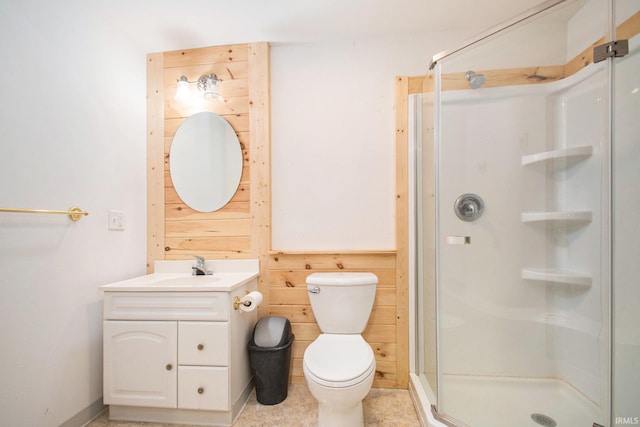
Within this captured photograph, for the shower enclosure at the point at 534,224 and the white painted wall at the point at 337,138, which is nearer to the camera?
the shower enclosure at the point at 534,224

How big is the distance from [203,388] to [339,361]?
73cm

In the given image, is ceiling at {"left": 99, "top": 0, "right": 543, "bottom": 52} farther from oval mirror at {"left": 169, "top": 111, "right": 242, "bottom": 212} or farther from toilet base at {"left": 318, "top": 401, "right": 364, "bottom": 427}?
toilet base at {"left": 318, "top": 401, "right": 364, "bottom": 427}

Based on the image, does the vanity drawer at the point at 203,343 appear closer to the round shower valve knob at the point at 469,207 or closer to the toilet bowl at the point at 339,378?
A: the toilet bowl at the point at 339,378

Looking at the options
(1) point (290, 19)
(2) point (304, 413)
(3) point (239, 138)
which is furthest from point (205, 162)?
(2) point (304, 413)

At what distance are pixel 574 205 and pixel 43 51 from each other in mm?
2695

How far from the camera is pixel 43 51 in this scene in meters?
1.26

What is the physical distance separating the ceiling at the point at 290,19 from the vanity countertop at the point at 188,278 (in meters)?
1.53

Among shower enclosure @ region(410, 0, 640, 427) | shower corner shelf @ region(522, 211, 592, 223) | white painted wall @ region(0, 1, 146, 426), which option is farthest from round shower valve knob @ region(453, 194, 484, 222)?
white painted wall @ region(0, 1, 146, 426)

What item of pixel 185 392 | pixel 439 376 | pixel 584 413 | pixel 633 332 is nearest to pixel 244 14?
pixel 185 392

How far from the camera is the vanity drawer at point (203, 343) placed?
136 centimetres

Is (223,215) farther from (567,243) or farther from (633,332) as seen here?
(633,332)

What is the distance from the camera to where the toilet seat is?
3.75 feet

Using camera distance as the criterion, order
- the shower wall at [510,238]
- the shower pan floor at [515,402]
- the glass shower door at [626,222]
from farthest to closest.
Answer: the shower wall at [510,238] < the shower pan floor at [515,402] < the glass shower door at [626,222]

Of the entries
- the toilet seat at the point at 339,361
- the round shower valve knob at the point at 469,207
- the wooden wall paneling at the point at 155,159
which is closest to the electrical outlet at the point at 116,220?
the wooden wall paneling at the point at 155,159
